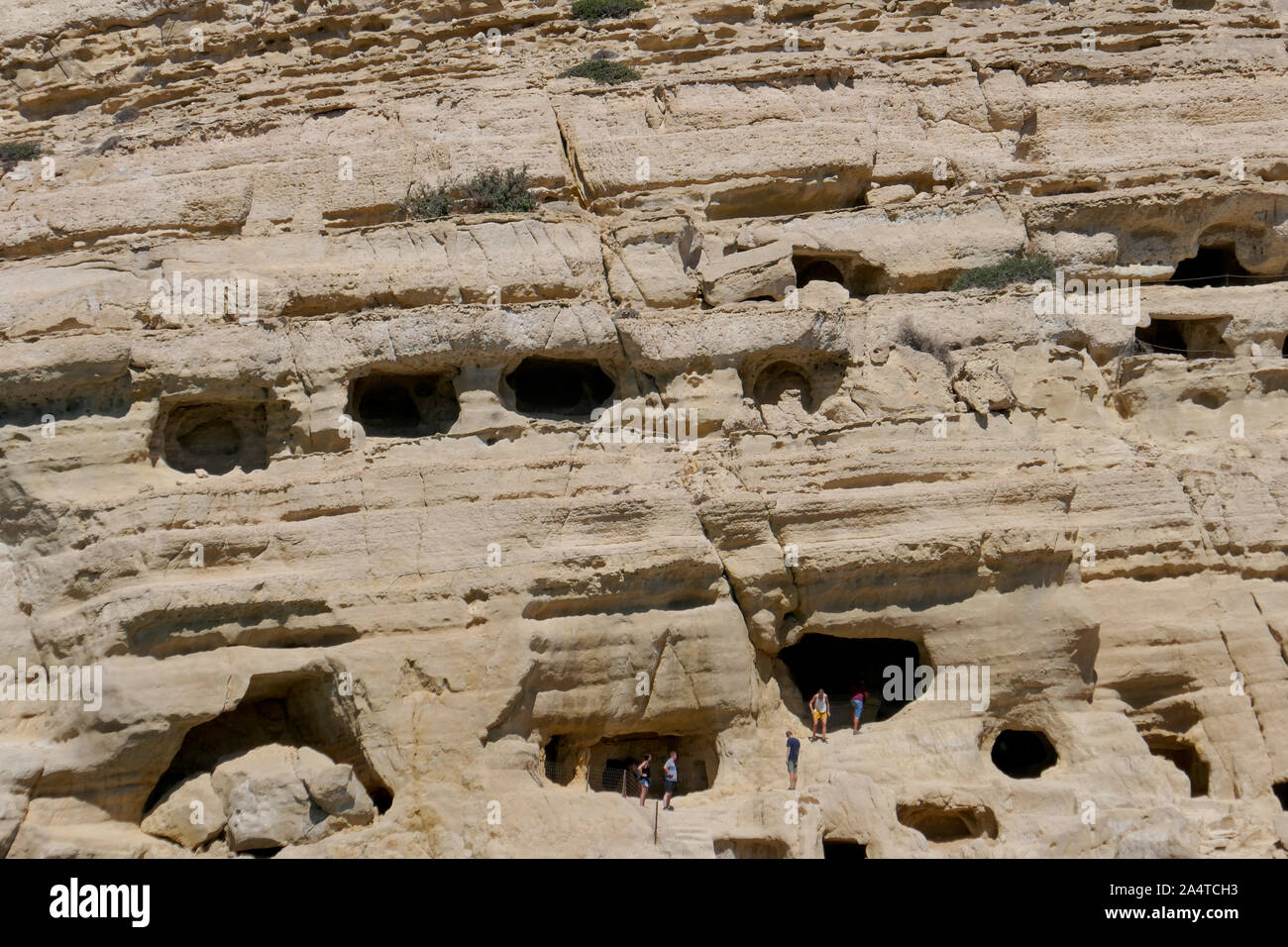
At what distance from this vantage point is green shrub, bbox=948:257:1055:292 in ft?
57.9

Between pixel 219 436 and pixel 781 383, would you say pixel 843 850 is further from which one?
pixel 219 436

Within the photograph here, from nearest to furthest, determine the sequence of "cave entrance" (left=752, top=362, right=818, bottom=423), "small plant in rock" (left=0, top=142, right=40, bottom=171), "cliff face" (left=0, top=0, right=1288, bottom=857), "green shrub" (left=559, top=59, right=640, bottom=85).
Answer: "cliff face" (left=0, top=0, right=1288, bottom=857) → "cave entrance" (left=752, top=362, right=818, bottom=423) → "green shrub" (left=559, top=59, right=640, bottom=85) → "small plant in rock" (left=0, top=142, right=40, bottom=171)

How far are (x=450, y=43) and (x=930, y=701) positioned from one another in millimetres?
14621

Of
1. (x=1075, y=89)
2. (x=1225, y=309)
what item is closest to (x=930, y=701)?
(x=1225, y=309)

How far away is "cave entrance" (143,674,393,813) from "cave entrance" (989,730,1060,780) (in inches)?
260

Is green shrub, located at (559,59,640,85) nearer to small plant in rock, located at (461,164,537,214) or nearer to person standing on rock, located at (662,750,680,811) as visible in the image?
small plant in rock, located at (461,164,537,214)

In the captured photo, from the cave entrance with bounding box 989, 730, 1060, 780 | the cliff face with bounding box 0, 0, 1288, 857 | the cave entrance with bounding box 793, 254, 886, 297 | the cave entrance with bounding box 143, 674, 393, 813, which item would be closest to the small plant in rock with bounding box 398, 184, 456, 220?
the cliff face with bounding box 0, 0, 1288, 857

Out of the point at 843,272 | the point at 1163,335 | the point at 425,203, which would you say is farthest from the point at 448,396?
the point at 1163,335

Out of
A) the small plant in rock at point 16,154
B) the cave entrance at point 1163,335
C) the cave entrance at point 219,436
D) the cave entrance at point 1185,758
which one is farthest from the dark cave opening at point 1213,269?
Answer: the small plant in rock at point 16,154

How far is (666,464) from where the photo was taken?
1483cm

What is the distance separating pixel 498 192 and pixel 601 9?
20.7ft

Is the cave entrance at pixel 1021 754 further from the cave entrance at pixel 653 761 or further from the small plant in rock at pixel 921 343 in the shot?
the small plant in rock at pixel 921 343

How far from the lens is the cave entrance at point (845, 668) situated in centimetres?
1451

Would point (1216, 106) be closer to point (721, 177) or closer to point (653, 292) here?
point (721, 177)
